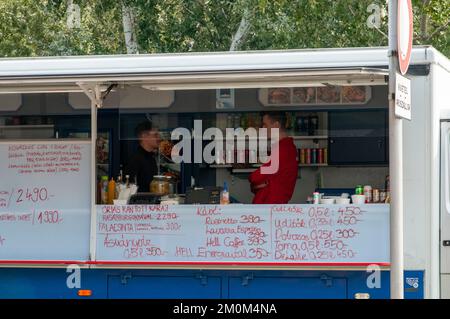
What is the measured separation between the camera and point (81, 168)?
904cm

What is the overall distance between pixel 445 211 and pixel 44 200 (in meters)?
3.57

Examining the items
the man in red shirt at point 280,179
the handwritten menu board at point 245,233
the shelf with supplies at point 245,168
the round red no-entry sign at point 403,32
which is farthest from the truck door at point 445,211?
the shelf with supplies at point 245,168

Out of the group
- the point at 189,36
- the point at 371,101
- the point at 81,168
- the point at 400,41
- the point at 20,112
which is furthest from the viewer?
the point at 189,36

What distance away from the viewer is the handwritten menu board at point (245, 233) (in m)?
8.42

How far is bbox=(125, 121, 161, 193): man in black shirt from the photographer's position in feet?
33.3

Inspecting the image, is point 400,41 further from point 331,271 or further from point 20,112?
point 20,112

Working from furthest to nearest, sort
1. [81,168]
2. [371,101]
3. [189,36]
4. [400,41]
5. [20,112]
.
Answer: [189,36]
[20,112]
[371,101]
[81,168]
[400,41]

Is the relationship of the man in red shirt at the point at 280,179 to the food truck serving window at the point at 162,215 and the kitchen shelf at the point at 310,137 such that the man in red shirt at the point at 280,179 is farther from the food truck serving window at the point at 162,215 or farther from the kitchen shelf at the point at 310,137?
the kitchen shelf at the point at 310,137

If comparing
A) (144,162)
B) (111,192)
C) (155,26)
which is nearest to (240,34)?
(155,26)

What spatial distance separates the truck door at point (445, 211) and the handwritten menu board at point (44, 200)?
3.09 metres

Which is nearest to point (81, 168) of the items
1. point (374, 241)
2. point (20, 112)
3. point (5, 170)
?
point (5, 170)

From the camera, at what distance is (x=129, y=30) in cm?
2083

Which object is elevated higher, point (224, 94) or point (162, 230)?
point (224, 94)

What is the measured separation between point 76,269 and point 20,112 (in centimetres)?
404
